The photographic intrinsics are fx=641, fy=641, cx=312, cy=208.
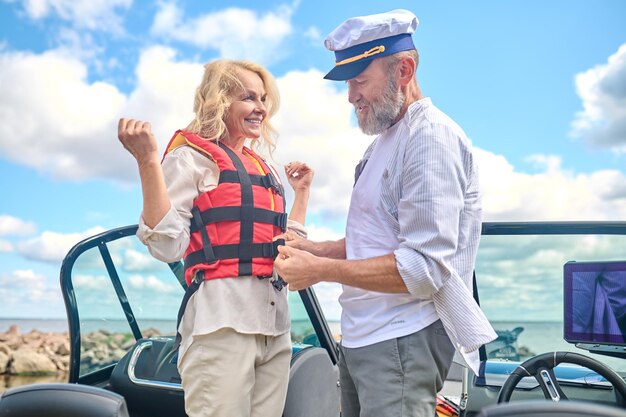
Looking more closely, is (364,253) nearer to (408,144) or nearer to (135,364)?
(408,144)

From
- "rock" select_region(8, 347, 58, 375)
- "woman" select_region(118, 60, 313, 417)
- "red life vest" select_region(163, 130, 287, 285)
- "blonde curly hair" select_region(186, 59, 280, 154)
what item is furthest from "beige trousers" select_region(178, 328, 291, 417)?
"rock" select_region(8, 347, 58, 375)

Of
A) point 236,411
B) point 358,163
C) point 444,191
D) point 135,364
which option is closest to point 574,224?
point 358,163

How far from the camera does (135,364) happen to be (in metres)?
3.05

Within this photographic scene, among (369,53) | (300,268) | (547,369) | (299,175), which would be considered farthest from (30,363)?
(369,53)

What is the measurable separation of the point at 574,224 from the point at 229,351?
69.2 inches

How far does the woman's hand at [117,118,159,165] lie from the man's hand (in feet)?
1.61

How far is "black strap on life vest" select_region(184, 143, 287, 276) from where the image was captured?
Answer: 6.24ft

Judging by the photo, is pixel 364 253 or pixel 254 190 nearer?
pixel 364 253

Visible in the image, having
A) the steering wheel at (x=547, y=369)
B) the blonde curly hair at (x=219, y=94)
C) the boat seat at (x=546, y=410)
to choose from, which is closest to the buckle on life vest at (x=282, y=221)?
the blonde curly hair at (x=219, y=94)

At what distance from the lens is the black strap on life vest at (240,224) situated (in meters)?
1.90

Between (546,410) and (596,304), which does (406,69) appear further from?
(596,304)

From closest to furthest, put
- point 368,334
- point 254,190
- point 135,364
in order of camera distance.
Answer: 1. point 368,334
2. point 254,190
3. point 135,364

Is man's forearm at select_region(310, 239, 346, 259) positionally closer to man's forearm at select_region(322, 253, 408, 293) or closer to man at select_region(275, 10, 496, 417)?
man at select_region(275, 10, 496, 417)

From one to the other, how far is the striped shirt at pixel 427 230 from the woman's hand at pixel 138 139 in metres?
0.59
